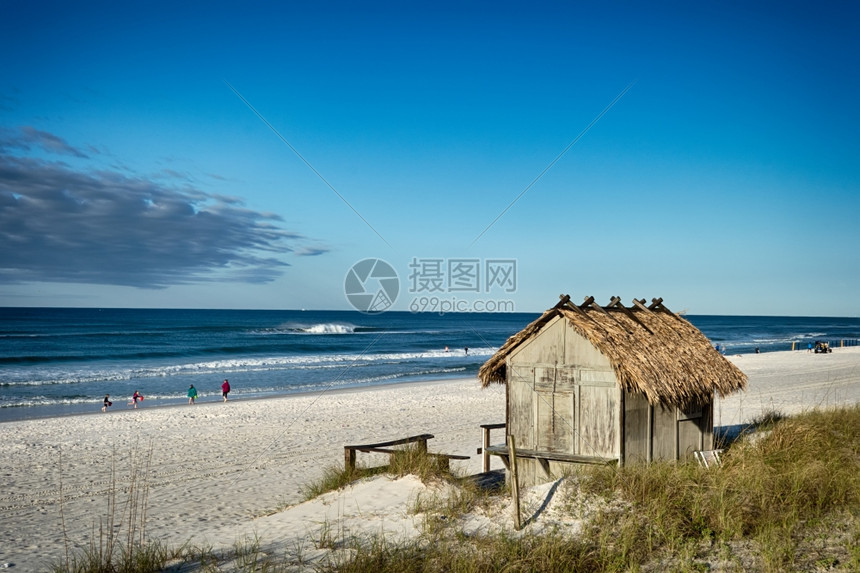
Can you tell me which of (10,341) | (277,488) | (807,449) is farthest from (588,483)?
(10,341)

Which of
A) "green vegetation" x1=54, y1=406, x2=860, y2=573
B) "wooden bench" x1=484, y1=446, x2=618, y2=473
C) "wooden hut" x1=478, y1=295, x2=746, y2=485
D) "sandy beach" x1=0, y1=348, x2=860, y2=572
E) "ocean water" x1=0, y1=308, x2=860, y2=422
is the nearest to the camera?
"green vegetation" x1=54, y1=406, x2=860, y2=573

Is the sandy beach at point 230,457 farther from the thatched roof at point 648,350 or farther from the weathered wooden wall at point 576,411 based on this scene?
the thatched roof at point 648,350

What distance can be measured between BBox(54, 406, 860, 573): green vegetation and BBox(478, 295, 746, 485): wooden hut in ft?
2.62

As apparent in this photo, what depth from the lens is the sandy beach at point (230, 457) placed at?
944 cm

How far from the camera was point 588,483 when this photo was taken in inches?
338

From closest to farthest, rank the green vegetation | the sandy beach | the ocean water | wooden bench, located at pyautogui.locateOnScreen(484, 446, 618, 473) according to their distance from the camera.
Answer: the green vegetation < the sandy beach < wooden bench, located at pyautogui.locateOnScreen(484, 446, 618, 473) < the ocean water

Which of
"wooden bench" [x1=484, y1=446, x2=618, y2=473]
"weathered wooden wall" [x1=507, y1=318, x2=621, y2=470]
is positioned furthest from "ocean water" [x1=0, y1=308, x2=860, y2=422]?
"weathered wooden wall" [x1=507, y1=318, x2=621, y2=470]

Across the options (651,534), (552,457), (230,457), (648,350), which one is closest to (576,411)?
(552,457)

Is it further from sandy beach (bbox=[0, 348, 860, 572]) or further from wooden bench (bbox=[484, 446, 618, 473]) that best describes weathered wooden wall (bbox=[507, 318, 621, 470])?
sandy beach (bbox=[0, 348, 860, 572])

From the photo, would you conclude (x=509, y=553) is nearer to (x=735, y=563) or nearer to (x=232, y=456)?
(x=735, y=563)

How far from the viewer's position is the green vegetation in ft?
21.6

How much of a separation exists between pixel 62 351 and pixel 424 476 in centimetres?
4717

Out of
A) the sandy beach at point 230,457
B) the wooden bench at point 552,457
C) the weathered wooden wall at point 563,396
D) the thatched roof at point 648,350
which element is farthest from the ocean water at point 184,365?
the thatched roof at point 648,350

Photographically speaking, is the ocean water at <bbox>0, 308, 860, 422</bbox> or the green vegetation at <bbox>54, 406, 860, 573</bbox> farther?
the ocean water at <bbox>0, 308, 860, 422</bbox>
